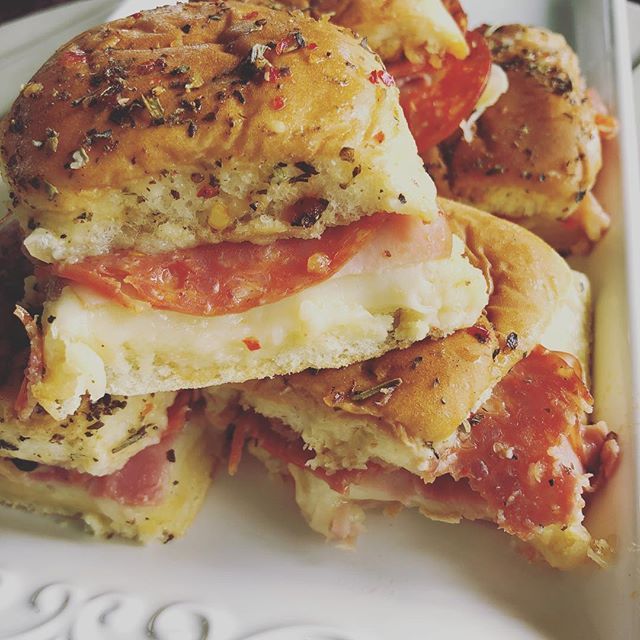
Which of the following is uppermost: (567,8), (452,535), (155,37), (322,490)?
(155,37)

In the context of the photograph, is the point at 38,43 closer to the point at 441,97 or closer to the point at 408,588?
the point at 441,97

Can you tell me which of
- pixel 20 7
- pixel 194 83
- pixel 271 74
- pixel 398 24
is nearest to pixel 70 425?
pixel 194 83

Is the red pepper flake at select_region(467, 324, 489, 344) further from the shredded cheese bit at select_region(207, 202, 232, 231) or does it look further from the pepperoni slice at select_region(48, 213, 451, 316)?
the shredded cheese bit at select_region(207, 202, 232, 231)

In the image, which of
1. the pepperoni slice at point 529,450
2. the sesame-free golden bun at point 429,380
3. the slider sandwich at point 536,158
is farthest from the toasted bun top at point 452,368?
the slider sandwich at point 536,158

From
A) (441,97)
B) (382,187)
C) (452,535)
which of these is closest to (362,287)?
(382,187)

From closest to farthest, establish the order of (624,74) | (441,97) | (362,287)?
(362,287), (441,97), (624,74)

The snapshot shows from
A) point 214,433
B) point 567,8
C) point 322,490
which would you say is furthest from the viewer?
point 567,8

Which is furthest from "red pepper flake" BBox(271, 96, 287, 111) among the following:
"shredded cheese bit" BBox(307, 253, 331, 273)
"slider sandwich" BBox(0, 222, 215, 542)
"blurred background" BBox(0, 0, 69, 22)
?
"blurred background" BBox(0, 0, 69, 22)
